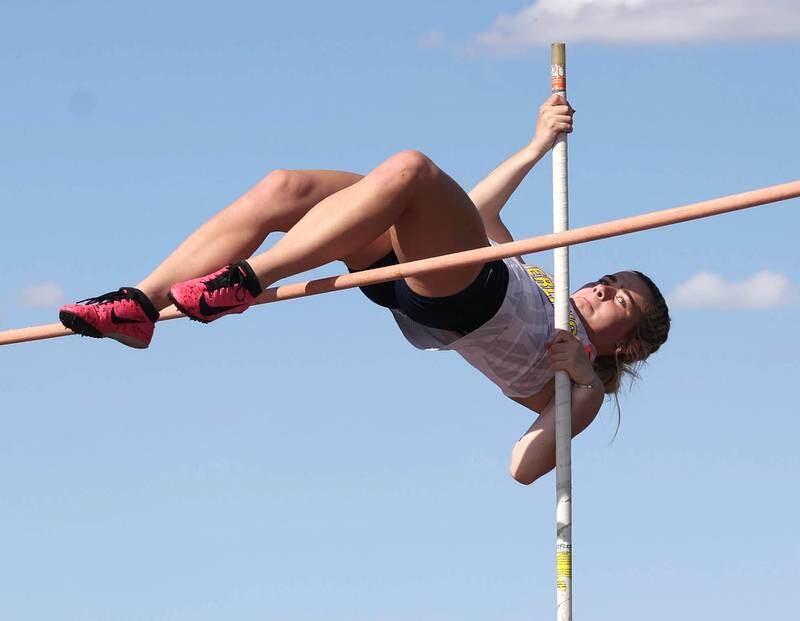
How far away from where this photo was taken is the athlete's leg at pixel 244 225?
16.4ft

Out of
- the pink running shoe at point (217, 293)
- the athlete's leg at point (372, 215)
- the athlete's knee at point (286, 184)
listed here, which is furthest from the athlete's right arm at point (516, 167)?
the pink running shoe at point (217, 293)

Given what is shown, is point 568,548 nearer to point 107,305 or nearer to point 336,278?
point 336,278

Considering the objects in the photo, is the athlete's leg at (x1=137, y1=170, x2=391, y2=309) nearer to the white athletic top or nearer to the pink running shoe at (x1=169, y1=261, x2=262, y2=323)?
the pink running shoe at (x1=169, y1=261, x2=262, y2=323)

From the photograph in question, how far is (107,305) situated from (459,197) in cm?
106

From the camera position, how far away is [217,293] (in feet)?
15.9

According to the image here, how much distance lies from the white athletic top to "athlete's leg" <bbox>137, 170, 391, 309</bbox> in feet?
1.76

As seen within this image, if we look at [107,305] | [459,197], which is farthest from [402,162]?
[107,305]

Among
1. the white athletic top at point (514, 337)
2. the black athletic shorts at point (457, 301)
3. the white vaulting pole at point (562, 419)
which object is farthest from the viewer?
the white vaulting pole at point (562, 419)

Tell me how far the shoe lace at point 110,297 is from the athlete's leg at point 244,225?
0.16 feet

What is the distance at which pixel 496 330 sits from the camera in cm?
551

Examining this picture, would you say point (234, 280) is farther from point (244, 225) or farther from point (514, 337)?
point (514, 337)

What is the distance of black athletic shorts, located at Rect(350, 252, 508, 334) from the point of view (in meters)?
5.33

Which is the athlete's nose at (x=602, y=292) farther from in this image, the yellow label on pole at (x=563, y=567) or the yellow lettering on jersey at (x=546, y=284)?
the yellow label on pole at (x=563, y=567)

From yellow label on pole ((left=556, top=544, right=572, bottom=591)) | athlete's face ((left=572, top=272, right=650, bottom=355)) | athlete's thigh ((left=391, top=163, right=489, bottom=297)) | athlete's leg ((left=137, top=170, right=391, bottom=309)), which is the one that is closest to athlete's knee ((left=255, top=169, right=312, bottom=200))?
athlete's leg ((left=137, top=170, right=391, bottom=309))
